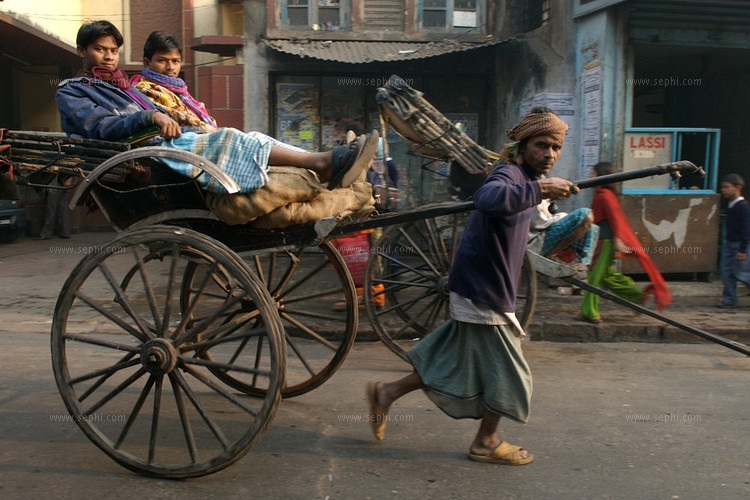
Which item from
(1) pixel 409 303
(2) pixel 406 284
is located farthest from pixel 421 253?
(1) pixel 409 303

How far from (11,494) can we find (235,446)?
98 centimetres

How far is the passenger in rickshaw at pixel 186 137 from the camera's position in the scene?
2.86 metres

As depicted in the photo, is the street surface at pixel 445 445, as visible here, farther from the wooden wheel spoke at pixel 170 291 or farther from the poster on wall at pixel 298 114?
the poster on wall at pixel 298 114

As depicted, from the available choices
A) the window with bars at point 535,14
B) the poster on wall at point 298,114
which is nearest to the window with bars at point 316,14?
the poster on wall at point 298,114

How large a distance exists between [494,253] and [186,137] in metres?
1.51

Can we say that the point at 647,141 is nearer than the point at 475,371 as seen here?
No

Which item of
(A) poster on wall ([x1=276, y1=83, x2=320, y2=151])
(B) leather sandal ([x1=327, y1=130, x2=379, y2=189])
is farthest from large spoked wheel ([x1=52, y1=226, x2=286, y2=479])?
(A) poster on wall ([x1=276, y1=83, x2=320, y2=151])

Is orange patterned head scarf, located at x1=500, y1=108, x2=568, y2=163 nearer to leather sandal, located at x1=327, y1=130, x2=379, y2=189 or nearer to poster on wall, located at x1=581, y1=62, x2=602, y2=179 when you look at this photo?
leather sandal, located at x1=327, y1=130, x2=379, y2=189

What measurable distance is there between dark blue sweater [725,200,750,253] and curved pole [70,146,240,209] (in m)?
5.76

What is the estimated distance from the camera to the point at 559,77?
8.02 metres

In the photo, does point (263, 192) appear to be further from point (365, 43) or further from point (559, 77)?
point (365, 43)

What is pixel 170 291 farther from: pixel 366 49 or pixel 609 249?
pixel 366 49

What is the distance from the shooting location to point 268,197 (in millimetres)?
2889

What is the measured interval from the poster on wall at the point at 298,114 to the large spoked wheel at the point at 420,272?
16.6 ft
